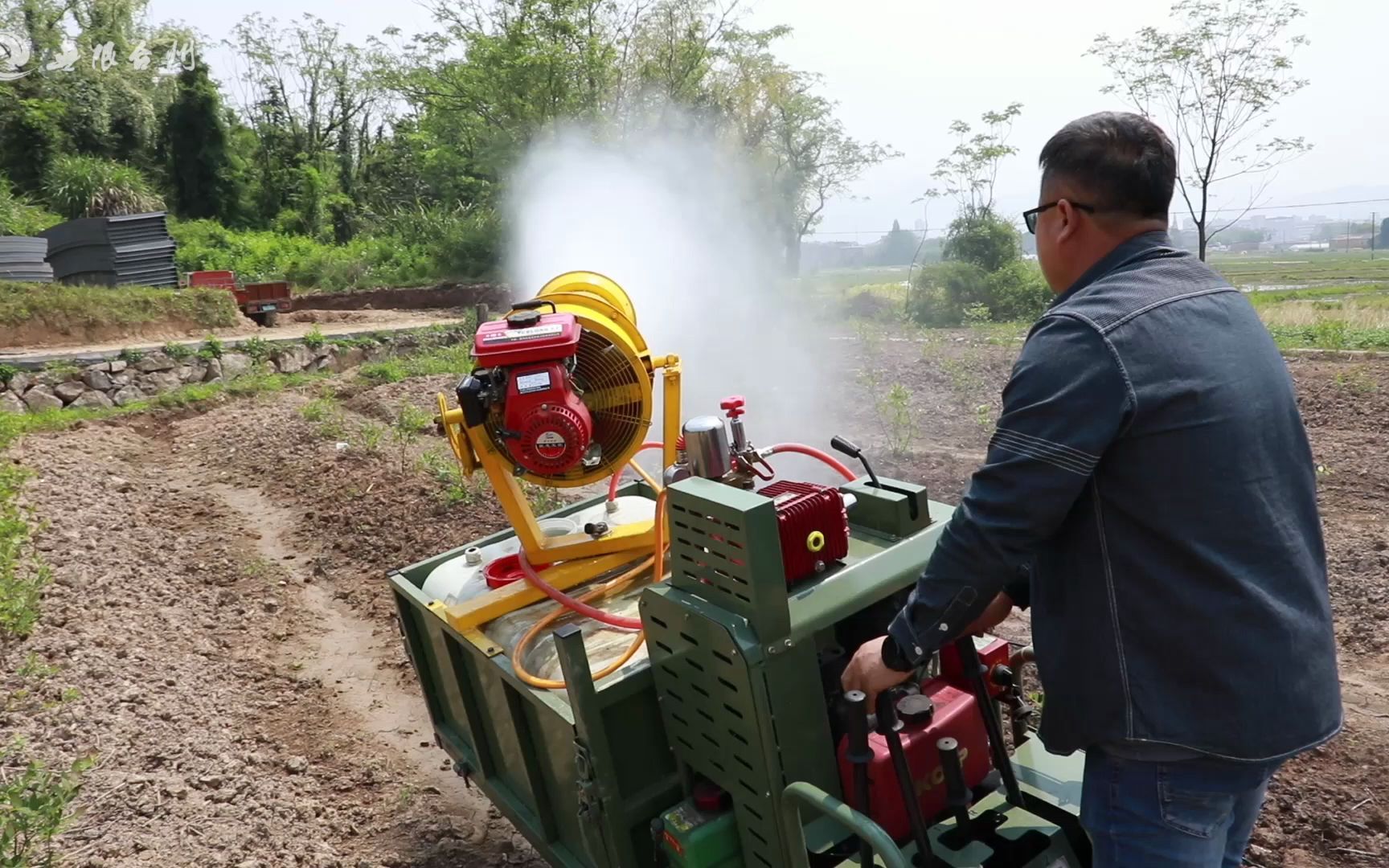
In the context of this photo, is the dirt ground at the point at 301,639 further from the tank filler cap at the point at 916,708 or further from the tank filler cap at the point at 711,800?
the tank filler cap at the point at 916,708

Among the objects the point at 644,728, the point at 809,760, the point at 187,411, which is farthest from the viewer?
the point at 187,411

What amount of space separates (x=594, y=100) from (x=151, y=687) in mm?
19383

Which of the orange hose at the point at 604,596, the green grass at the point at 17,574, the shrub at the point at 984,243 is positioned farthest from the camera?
the shrub at the point at 984,243

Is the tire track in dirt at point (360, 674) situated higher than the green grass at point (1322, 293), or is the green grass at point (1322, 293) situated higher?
the tire track in dirt at point (360, 674)

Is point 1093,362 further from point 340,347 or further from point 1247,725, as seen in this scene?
point 340,347

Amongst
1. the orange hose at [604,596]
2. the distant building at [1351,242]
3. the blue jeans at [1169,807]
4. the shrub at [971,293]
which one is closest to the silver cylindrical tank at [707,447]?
the orange hose at [604,596]

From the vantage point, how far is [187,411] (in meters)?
11.0

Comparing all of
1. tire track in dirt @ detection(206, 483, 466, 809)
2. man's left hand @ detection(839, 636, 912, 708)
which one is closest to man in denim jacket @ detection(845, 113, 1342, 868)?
man's left hand @ detection(839, 636, 912, 708)

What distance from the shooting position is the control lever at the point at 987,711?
206cm

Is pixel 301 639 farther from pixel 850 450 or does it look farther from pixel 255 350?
pixel 255 350

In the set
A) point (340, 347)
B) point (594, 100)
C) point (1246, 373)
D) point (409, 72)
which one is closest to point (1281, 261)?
point (594, 100)

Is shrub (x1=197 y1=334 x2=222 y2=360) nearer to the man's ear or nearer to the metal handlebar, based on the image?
the metal handlebar

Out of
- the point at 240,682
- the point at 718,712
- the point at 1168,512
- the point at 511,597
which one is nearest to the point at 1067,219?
the point at 1168,512

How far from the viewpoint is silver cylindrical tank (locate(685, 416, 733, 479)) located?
7.92ft
